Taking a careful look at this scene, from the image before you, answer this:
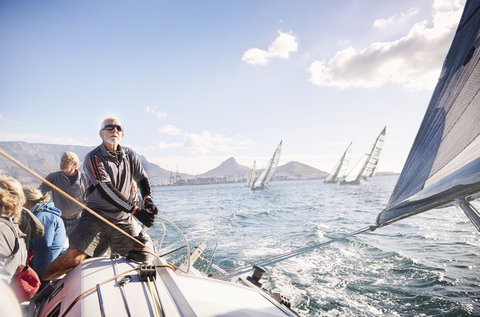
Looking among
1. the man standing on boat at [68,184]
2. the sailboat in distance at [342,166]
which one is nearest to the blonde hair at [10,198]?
the man standing on boat at [68,184]

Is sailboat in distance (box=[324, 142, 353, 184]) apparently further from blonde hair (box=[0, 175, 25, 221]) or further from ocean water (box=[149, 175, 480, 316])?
blonde hair (box=[0, 175, 25, 221])

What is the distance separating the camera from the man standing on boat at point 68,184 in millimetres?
3670

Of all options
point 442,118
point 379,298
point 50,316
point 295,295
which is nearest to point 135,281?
point 50,316

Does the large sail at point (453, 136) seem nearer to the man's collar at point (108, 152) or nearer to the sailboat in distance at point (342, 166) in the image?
the man's collar at point (108, 152)

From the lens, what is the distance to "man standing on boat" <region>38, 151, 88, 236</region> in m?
3.67

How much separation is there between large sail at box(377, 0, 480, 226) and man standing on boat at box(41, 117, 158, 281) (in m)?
2.59

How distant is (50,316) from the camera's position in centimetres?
147

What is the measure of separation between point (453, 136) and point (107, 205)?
4.40 m

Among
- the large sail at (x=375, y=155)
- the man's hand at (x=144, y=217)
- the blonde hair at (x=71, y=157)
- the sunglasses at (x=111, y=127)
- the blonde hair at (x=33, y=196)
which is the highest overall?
the large sail at (x=375, y=155)

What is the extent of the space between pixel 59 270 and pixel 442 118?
5.65 m

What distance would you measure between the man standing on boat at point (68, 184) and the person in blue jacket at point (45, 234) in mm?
1144

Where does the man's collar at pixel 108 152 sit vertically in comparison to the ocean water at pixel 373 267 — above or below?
above

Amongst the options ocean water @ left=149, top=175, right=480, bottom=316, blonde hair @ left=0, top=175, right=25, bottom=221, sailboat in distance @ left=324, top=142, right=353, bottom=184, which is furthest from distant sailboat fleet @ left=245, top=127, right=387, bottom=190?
blonde hair @ left=0, top=175, right=25, bottom=221

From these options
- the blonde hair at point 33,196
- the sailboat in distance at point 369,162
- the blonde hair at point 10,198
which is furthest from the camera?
the sailboat in distance at point 369,162
